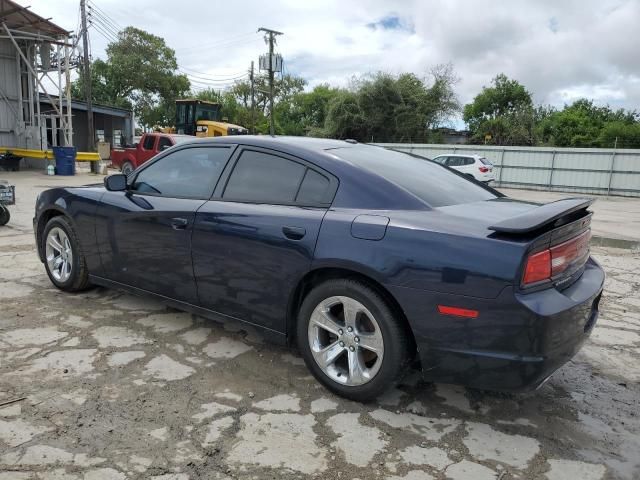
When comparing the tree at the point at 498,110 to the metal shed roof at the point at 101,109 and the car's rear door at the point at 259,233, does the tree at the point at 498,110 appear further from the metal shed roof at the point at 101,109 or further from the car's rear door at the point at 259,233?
the car's rear door at the point at 259,233

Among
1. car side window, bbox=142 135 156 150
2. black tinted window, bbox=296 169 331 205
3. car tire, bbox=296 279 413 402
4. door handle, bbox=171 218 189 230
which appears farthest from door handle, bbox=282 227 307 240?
car side window, bbox=142 135 156 150

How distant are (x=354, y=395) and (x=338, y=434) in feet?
1.01

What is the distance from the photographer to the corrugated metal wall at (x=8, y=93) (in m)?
20.6

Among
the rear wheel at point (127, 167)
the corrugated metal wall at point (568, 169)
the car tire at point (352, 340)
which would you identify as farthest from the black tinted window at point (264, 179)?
the corrugated metal wall at point (568, 169)

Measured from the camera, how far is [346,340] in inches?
112

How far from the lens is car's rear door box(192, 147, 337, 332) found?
118 inches

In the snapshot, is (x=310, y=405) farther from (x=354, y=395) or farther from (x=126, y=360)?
(x=126, y=360)

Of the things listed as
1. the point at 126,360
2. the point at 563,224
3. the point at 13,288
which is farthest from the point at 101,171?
the point at 563,224

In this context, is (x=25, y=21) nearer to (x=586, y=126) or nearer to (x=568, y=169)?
(x=568, y=169)

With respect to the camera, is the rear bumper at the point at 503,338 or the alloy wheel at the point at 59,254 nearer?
the rear bumper at the point at 503,338

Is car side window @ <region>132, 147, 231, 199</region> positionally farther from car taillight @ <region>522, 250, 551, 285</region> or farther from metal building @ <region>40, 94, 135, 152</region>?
metal building @ <region>40, 94, 135, 152</region>

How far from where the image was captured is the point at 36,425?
101 inches

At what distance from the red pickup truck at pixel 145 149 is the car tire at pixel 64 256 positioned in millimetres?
11517

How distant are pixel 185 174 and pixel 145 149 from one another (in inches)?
588
